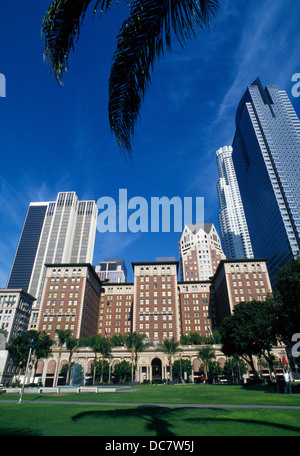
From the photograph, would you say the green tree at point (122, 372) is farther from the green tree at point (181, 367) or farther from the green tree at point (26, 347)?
the green tree at point (26, 347)

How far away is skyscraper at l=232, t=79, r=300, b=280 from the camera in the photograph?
140 m

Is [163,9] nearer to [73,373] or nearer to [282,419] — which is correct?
[282,419]

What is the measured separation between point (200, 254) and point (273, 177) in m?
64.1

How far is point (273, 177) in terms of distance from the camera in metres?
156

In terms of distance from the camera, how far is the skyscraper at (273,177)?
140375 millimetres

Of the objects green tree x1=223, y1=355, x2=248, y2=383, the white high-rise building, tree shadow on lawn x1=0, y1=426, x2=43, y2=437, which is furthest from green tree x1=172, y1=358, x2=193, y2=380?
the white high-rise building

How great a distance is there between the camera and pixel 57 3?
472 cm

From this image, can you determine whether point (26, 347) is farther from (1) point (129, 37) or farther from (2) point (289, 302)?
(1) point (129, 37)

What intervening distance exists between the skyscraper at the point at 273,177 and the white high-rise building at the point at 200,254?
31720 millimetres

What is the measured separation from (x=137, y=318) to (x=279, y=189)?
112m

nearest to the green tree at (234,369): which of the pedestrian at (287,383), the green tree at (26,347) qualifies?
the pedestrian at (287,383)

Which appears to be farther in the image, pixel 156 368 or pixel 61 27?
pixel 156 368

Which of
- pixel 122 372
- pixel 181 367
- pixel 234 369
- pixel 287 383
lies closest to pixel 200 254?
pixel 234 369

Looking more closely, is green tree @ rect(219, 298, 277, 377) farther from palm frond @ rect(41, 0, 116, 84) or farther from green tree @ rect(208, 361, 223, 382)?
palm frond @ rect(41, 0, 116, 84)
